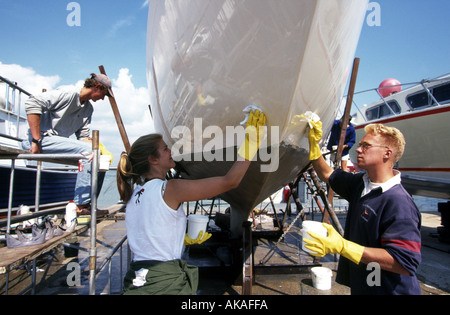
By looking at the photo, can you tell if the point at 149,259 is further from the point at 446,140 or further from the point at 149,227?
the point at 446,140

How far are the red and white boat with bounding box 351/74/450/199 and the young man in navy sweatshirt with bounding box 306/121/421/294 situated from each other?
5.21m

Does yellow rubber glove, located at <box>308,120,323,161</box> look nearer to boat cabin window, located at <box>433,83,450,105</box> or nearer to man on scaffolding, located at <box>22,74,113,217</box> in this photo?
man on scaffolding, located at <box>22,74,113,217</box>

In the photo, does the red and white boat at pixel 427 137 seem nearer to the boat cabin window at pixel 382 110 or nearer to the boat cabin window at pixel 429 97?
the boat cabin window at pixel 429 97

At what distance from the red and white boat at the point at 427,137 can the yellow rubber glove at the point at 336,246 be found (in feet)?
18.5

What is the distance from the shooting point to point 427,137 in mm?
6625

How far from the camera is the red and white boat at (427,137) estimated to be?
6.34 m

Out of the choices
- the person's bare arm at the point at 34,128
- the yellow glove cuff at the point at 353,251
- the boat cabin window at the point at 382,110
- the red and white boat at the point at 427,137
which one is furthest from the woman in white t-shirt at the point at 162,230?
the boat cabin window at the point at 382,110

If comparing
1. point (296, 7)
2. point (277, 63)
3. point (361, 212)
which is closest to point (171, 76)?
point (277, 63)

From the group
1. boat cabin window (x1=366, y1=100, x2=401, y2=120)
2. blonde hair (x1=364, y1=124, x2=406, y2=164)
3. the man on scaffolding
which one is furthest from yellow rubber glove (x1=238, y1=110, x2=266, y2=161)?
boat cabin window (x1=366, y1=100, x2=401, y2=120)

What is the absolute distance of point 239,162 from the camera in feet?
5.38

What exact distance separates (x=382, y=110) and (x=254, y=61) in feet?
30.1

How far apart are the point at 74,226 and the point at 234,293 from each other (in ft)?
6.92

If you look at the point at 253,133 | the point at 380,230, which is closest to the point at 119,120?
the point at 253,133

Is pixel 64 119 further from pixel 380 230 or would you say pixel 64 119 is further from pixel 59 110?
pixel 380 230
